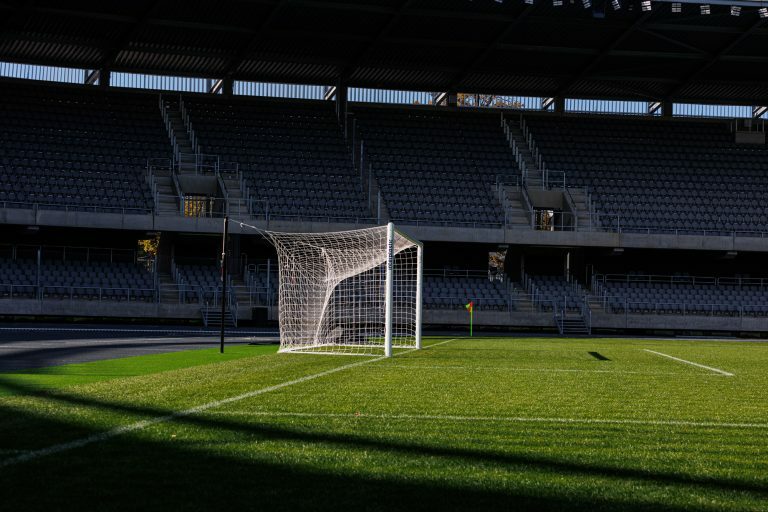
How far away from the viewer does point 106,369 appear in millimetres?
13125

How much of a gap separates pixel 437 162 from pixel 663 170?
426 inches

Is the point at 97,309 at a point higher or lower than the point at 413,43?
lower

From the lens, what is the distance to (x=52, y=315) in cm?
3253

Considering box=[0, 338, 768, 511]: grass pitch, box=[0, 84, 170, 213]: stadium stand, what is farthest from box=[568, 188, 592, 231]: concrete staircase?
box=[0, 338, 768, 511]: grass pitch

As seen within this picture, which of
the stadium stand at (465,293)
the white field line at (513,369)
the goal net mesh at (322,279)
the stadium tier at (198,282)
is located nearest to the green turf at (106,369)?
the goal net mesh at (322,279)

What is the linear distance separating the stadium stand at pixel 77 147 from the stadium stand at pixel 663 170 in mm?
18811

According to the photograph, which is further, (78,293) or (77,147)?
(77,147)

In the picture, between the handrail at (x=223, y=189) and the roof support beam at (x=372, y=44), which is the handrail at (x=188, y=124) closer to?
the handrail at (x=223, y=189)

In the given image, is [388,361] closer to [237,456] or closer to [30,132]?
[237,456]

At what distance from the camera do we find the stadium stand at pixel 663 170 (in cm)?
3947

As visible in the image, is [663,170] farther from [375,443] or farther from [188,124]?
[375,443]

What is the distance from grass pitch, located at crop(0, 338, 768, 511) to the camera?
4578 millimetres

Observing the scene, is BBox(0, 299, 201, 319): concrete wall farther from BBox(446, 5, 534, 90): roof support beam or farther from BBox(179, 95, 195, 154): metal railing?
BBox(446, 5, 534, 90): roof support beam

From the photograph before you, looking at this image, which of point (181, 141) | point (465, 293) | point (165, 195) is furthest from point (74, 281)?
point (465, 293)
